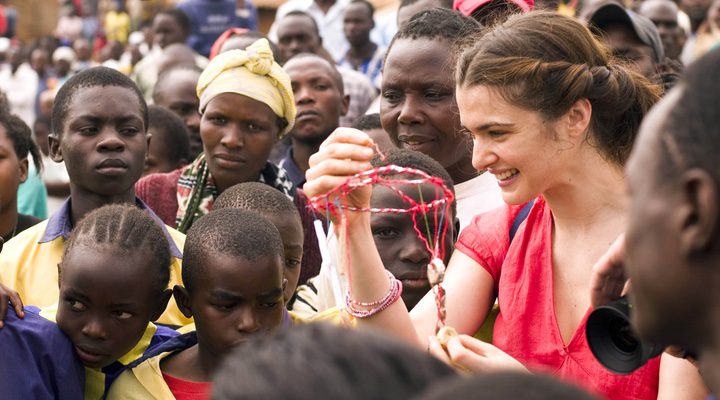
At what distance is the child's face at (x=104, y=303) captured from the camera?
3.21m

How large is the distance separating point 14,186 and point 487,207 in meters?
2.12

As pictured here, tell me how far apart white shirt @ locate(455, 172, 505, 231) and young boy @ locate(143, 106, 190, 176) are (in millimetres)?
2074

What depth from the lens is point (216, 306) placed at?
11.0 feet

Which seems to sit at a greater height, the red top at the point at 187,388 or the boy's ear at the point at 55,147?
the boy's ear at the point at 55,147

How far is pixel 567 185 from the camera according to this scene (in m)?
3.14

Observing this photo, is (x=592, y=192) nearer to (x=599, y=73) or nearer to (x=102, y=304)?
(x=599, y=73)

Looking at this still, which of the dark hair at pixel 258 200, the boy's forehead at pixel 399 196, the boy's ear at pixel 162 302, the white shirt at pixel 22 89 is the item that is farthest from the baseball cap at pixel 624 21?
the white shirt at pixel 22 89

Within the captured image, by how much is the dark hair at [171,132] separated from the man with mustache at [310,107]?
1.92ft

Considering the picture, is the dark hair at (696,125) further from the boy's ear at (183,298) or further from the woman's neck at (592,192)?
the boy's ear at (183,298)

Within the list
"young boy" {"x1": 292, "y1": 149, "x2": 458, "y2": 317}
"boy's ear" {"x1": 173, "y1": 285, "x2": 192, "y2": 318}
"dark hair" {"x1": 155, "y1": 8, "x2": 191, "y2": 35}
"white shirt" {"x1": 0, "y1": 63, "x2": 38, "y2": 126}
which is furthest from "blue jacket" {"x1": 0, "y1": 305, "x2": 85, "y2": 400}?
"white shirt" {"x1": 0, "y1": 63, "x2": 38, "y2": 126}

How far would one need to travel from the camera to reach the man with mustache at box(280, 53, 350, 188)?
6.09m

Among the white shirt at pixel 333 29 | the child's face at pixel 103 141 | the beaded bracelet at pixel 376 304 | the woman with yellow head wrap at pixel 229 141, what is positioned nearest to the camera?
the beaded bracelet at pixel 376 304

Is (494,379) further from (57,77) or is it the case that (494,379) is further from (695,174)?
(57,77)

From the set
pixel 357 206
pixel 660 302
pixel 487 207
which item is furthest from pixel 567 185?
pixel 660 302
